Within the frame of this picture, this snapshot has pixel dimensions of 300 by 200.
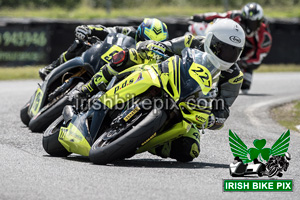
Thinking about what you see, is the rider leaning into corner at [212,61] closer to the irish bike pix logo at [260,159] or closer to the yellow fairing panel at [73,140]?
the irish bike pix logo at [260,159]

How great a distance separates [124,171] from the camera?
19.4ft

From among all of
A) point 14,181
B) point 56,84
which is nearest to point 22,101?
point 56,84

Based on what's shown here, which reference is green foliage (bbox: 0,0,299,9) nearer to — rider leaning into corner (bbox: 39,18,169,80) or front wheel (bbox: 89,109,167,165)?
rider leaning into corner (bbox: 39,18,169,80)

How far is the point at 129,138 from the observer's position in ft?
19.7

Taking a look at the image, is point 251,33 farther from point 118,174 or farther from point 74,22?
point 118,174

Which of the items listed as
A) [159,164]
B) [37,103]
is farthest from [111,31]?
[159,164]

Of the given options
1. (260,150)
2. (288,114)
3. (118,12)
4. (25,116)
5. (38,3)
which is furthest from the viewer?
(38,3)

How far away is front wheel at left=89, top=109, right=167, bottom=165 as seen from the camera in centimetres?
600

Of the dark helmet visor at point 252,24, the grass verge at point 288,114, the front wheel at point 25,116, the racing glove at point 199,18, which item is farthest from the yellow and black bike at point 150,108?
the dark helmet visor at point 252,24

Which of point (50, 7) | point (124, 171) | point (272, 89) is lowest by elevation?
point (50, 7)

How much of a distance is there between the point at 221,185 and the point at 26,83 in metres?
10.6

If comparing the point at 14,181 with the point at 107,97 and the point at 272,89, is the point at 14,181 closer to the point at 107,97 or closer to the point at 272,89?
the point at 107,97

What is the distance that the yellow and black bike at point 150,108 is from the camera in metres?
6.07

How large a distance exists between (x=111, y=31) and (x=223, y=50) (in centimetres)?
296
